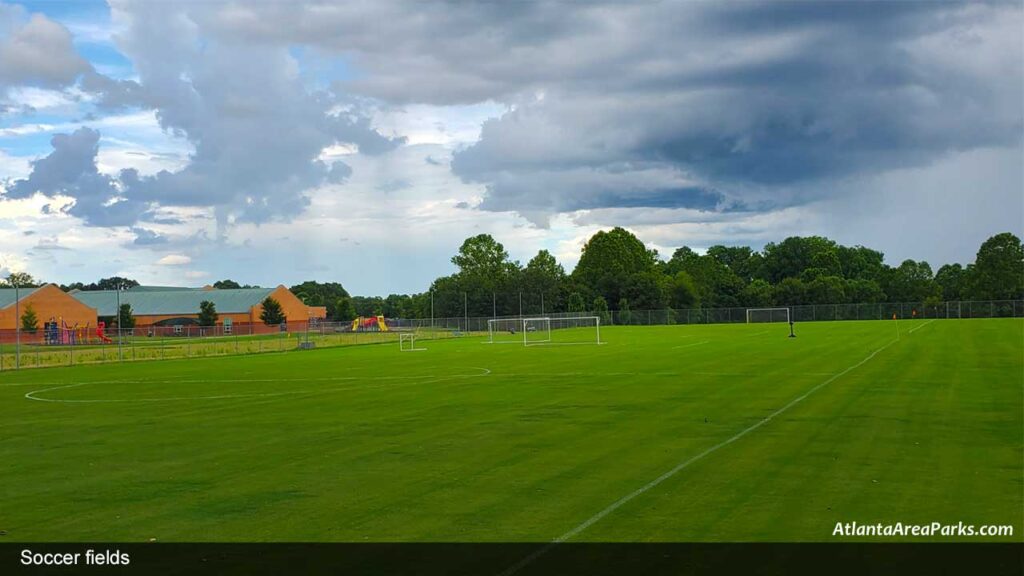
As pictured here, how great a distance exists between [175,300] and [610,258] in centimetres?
7100

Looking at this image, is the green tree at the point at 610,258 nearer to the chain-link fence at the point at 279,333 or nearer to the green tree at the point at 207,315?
the chain-link fence at the point at 279,333

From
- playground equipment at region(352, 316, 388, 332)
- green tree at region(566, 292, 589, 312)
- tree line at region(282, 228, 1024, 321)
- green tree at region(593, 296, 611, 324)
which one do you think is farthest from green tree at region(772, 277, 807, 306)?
playground equipment at region(352, 316, 388, 332)

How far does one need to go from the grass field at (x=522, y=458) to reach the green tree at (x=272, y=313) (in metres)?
92.0

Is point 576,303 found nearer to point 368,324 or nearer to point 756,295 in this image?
point 368,324

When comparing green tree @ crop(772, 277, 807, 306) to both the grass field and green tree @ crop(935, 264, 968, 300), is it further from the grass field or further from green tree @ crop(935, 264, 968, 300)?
the grass field

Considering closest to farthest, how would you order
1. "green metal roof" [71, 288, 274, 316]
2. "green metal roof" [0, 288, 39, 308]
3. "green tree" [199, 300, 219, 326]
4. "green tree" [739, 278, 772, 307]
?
1. "green metal roof" [0, 288, 39, 308]
2. "green tree" [199, 300, 219, 326]
3. "green metal roof" [71, 288, 274, 316]
4. "green tree" [739, 278, 772, 307]

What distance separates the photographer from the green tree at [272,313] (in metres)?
122

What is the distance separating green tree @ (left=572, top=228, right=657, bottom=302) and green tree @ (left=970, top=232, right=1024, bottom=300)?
158ft

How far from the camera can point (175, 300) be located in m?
132

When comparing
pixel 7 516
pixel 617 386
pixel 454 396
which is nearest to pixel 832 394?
pixel 617 386

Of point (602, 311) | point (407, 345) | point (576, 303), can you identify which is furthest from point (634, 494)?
point (576, 303)

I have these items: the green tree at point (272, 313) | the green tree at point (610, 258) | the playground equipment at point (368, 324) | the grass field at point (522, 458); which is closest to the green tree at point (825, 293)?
the green tree at point (610, 258)

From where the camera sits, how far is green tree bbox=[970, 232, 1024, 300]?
439 feet
